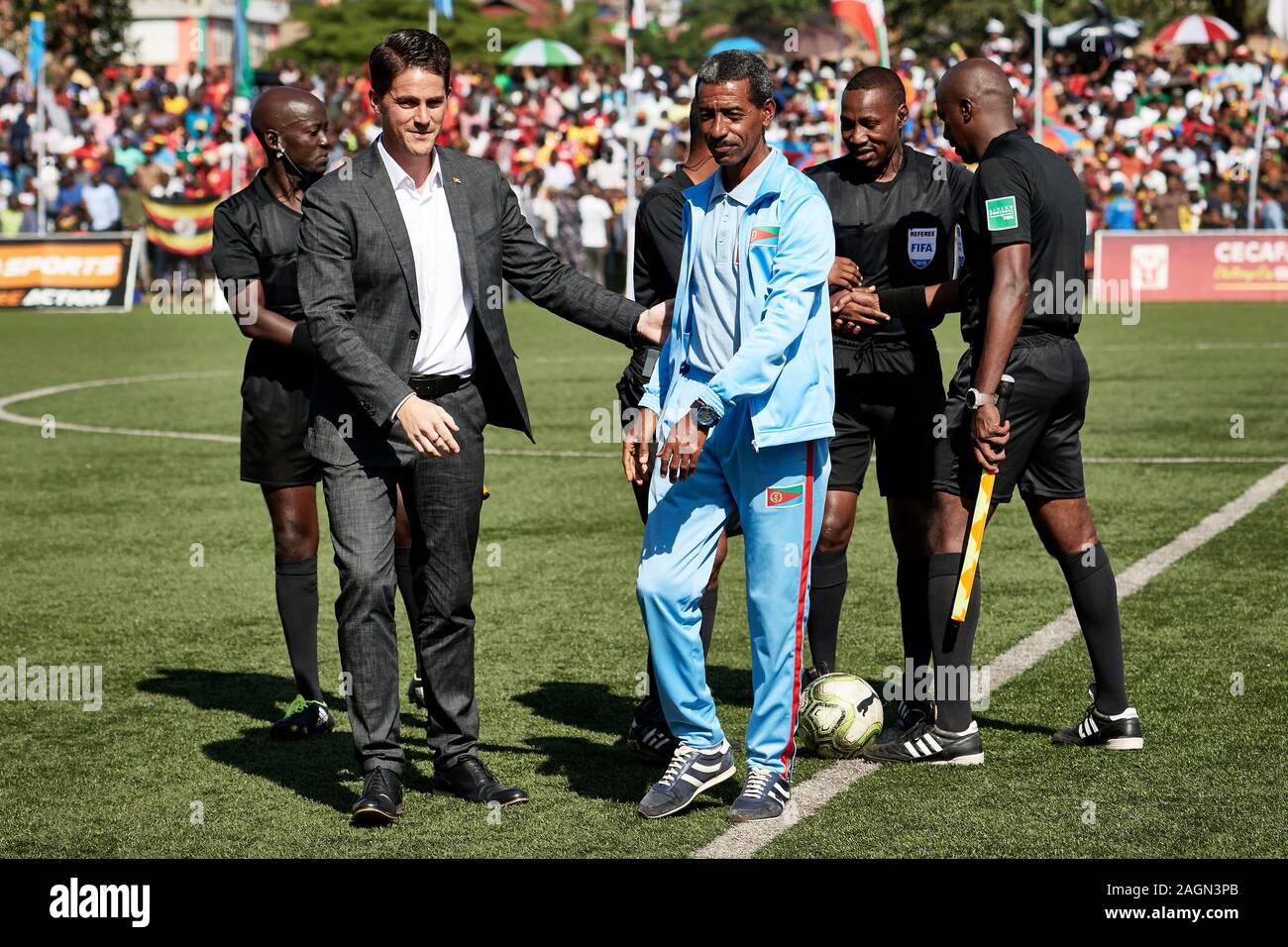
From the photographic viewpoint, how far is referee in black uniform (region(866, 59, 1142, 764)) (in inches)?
226

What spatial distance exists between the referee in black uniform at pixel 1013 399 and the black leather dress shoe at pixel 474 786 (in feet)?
4.25

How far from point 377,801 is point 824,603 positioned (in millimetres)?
2184

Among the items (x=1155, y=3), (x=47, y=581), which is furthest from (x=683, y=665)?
(x=1155, y=3)

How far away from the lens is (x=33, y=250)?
2902cm

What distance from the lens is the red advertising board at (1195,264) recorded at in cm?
→ 2831

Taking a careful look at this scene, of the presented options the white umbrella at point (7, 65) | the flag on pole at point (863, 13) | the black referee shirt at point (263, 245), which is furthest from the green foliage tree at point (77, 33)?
the black referee shirt at point (263, 245)

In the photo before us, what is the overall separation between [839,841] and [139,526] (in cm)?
691

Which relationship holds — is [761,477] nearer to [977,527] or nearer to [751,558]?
[751,558]

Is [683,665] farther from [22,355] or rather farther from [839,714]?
[22,355]

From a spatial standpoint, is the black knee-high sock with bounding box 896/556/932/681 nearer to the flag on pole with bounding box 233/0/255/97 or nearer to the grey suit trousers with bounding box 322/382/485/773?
the grey suit trousers with bounding box 322/382/485/773

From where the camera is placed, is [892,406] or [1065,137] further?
[1065,137]

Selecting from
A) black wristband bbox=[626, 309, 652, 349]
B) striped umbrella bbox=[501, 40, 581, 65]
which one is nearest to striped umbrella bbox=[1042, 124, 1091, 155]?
striped umbrella bbox=[501, 40, 581, 65]

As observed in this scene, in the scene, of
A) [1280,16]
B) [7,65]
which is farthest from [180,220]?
Answer: [1280,16]

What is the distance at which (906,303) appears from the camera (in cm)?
640
